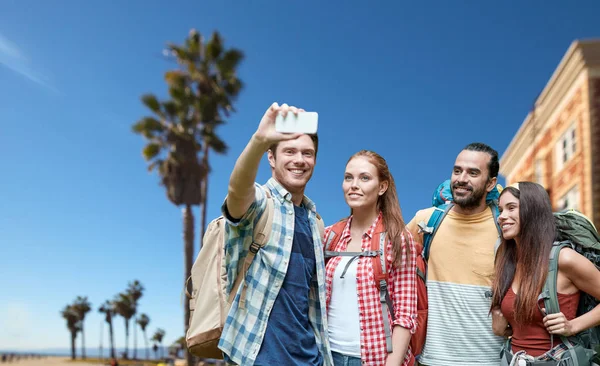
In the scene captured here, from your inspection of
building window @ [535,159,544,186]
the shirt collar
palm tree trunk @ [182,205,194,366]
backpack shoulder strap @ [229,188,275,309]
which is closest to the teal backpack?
the shirt collar

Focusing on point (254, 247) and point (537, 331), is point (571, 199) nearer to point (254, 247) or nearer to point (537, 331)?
point (537, 331)

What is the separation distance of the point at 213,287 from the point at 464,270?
1.75 meters

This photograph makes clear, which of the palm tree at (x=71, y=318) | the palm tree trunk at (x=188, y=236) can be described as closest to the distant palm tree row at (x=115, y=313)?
the palm tree at (x=71, y=318)

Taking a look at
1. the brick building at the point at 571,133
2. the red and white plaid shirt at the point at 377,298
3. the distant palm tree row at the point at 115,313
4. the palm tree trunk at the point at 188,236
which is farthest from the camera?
the distant palm tree row at the point at 115,313

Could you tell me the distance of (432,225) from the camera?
415cm

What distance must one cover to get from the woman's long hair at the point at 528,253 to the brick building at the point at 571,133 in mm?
20942

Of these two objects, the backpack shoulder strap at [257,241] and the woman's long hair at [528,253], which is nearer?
the backpack shoulder strap at [257,241]

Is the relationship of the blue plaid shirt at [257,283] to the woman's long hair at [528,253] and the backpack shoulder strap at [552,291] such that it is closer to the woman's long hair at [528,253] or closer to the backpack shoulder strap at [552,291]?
the woman's long hair at [528,253]

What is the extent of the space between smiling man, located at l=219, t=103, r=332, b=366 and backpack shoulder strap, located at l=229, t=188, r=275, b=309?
0.02m

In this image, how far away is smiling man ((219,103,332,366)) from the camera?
2834mm

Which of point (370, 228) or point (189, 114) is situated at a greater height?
point (189, 114)

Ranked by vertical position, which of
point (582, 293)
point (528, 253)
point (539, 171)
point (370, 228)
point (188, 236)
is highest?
point (539, 171)

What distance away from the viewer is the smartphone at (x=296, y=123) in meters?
2.76

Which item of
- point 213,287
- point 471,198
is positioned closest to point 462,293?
point 471,198
